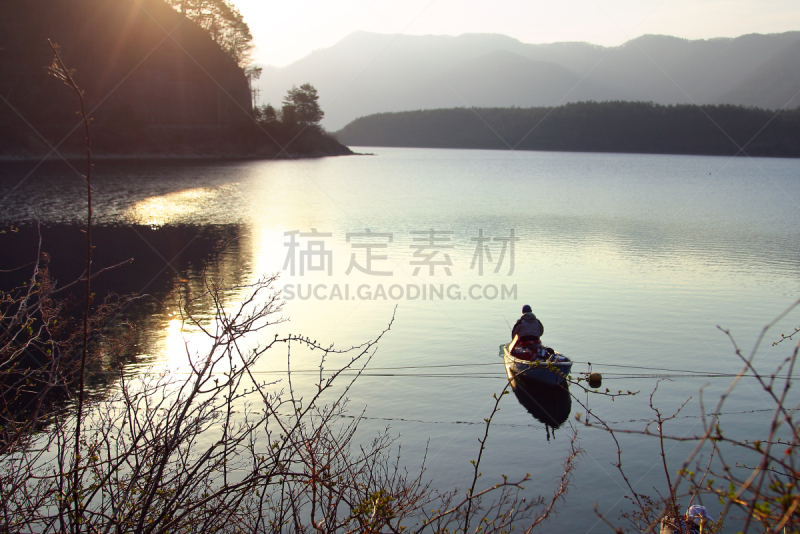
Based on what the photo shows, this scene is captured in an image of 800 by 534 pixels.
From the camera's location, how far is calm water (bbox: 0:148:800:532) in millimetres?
13391

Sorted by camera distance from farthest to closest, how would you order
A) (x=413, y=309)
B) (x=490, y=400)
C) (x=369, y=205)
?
(x=369, y=205)
(x=413, y=309)
(x=490, y=400)

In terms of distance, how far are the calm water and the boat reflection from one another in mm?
228

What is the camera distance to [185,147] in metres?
91.9

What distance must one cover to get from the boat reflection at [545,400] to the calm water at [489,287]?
0.23 meters

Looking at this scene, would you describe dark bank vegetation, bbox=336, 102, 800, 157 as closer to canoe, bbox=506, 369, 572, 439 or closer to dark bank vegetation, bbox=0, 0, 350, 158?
dark bank vegetation, bbox=0, 0, 350, 158

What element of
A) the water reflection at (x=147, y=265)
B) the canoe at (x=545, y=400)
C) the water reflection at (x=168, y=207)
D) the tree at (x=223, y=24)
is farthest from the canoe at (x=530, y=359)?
the tree at (x=223, y=24)

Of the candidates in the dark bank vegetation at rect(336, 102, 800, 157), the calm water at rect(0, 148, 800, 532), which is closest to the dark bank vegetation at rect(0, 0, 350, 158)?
the calm water at rect(0, 148, 800, 532)

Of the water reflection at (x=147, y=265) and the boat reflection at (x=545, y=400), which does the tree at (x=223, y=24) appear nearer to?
the water reflection at (x=147, y=265)

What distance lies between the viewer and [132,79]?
86.2 meters

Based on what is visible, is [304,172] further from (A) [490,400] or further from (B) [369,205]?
(A) [490,400]

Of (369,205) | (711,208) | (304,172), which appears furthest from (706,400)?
(304,172)

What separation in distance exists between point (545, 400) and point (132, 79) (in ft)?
285

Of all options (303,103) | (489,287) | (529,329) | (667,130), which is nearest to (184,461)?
(529,329)

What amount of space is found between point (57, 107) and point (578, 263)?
74.7 metres
